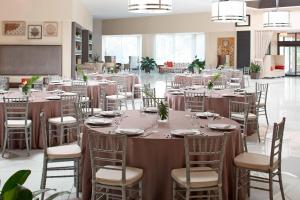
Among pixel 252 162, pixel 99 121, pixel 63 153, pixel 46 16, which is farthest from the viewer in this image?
pixel 46 16

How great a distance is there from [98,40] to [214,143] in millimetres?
22246

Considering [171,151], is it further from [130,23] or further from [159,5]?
[130,23]

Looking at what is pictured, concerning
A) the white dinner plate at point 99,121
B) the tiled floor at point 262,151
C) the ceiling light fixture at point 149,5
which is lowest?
the tiled floor at point 262,151

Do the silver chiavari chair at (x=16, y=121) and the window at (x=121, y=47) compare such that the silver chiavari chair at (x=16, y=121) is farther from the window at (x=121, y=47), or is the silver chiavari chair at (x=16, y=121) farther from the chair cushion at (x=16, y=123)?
the window at (x=121, y=47)

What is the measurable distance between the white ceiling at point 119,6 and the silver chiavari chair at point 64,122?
10.6 m

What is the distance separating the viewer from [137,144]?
13.3 feet

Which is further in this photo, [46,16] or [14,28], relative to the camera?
[14,28]

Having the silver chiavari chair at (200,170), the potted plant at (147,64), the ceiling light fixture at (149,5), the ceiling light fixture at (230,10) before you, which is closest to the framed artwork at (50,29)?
the ceiling light fixture at (230,10)

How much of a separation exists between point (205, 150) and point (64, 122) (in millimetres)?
3556

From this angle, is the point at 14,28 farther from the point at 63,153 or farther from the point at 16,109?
the point at 63,153

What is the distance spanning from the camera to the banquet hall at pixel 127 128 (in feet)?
12.8

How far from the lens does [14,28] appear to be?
16.6m

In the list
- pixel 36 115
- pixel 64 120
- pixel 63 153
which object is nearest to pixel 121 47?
pixel 36 115

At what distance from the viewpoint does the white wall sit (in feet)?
53.2
